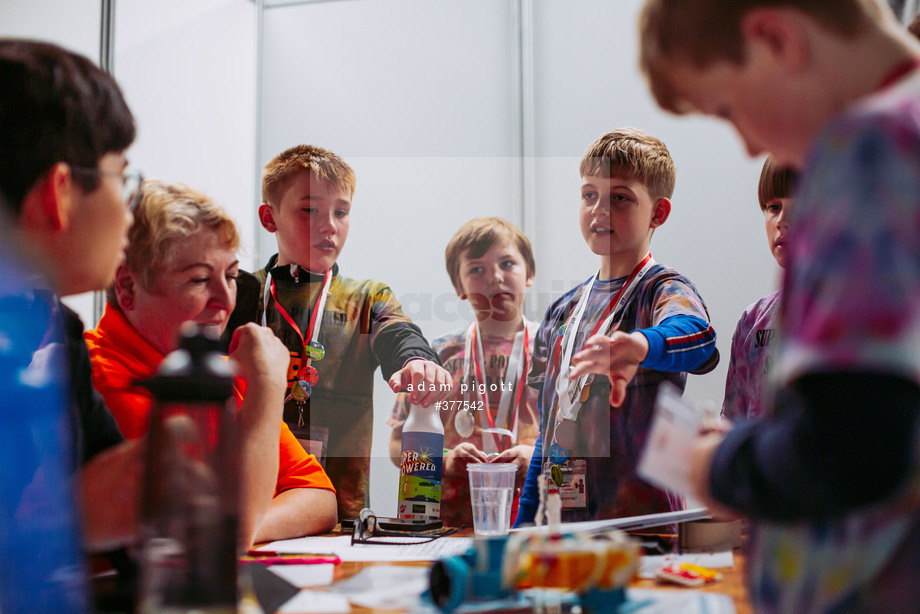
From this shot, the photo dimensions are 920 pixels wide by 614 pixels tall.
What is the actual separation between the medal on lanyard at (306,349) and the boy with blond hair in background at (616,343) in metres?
0.67

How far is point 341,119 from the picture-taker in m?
4.22

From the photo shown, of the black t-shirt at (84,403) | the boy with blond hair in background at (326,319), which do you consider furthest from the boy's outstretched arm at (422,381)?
the black t-shirt at (84,403)

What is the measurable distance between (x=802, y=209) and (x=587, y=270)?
7.80 feet

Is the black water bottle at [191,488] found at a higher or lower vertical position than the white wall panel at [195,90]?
lower

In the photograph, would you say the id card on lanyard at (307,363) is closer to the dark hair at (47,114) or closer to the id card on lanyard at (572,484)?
the id card on lanyard at (572,484)

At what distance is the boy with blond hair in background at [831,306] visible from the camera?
0.49 m

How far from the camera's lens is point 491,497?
1.42 m

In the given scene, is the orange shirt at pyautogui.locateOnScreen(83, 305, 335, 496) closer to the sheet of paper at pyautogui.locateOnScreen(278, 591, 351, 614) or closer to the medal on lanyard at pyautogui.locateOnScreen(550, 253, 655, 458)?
the sheet of paper at pyautogui.locateOnScreen(278, 591, 351, 614)

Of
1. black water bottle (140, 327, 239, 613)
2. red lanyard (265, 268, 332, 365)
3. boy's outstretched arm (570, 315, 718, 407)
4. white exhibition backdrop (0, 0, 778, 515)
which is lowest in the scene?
black water bottle (140, 327, 239, 613)

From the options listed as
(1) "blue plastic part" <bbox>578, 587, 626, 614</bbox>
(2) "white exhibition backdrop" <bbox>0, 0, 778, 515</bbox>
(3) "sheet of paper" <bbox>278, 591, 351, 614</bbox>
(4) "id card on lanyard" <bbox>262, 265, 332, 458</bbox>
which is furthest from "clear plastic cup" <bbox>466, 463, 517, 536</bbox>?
(2) "white exhibition backdrop" <bbox>0, 0, 778, 515</bbox>

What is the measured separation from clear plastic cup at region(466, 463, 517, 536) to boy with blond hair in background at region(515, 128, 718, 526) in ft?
0.67

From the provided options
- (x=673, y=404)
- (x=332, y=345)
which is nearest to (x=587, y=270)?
(x=332, y=345)

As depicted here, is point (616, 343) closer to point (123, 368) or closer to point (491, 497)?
point (491, 497)

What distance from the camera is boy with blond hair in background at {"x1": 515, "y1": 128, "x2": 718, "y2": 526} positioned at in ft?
5.27
